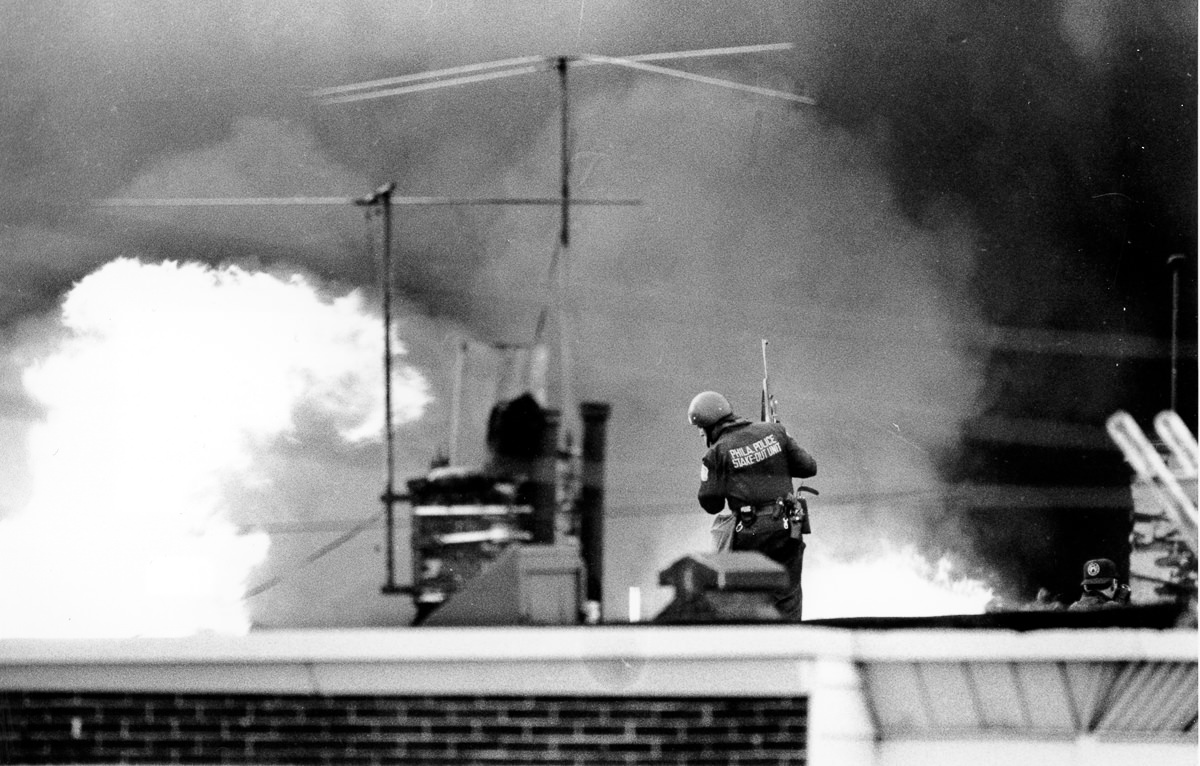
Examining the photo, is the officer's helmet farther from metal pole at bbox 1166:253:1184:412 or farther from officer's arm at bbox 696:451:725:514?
metal pole at bbox 1166:253:1184:412

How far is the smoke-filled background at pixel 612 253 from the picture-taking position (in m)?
6.97

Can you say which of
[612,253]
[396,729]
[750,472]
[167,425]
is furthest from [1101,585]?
[167,425]

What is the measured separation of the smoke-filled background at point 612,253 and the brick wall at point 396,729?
1948 mm

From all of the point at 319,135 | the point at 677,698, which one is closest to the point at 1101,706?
the point at 677,698

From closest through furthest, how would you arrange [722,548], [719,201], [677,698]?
[677,698] → [722,548] → [719,201]

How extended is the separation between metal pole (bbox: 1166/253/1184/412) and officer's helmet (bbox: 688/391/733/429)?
216cm

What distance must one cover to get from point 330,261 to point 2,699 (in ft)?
8.99

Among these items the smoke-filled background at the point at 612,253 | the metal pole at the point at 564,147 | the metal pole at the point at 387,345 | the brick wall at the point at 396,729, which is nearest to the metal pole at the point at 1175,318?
the smoke-filled background at the point at 612,253

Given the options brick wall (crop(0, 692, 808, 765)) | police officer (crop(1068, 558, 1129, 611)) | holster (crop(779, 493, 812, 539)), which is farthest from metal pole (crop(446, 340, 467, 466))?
police officer (crop(1068, 558, 1129, 611))

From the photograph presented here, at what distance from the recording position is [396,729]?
15.2 feet

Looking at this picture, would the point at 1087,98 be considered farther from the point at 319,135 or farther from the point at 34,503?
the point at 34,503

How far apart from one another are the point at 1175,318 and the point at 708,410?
2323mm

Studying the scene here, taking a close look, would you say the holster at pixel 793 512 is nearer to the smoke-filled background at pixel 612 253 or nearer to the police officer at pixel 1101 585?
the smoke-filled background at pixel 612 253

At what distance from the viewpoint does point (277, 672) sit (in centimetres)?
465
